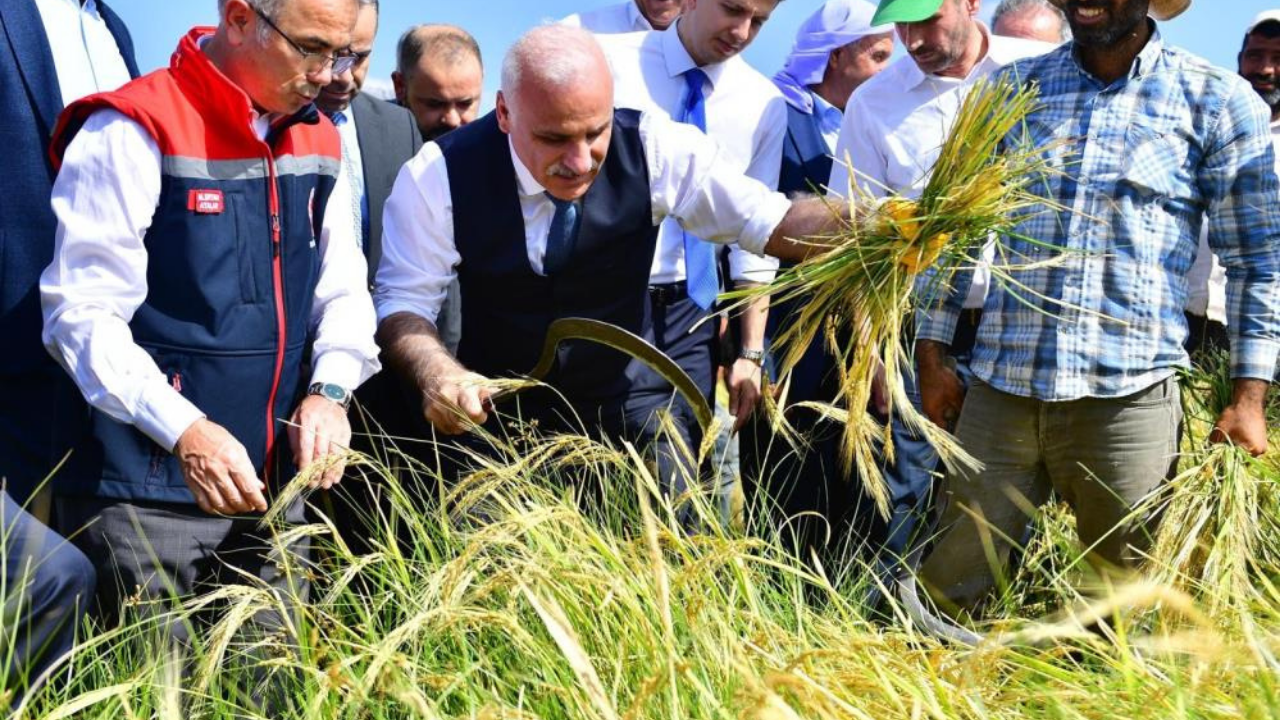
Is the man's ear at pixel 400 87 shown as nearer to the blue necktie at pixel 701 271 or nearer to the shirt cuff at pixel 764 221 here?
the blue necktie at pixel 701 271

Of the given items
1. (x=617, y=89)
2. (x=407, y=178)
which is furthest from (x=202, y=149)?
(x=617, y=89)

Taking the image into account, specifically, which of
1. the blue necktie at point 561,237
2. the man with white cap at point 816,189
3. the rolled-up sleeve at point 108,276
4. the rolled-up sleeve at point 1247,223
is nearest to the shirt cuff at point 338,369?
the rolled-up sleeve at point 108,276

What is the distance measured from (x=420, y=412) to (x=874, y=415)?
150cm

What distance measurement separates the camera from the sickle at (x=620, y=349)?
134 inches

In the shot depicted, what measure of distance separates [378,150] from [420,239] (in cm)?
64

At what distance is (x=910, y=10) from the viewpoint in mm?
4492

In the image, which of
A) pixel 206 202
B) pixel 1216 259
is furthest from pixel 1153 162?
pixel 206 202

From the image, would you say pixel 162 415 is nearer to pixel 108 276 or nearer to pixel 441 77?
pixel 108 276

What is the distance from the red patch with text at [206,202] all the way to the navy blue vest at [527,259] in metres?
0.76

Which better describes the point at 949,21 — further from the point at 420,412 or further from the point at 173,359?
the point at 173,359

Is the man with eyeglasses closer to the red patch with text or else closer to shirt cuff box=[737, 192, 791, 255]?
the red patch with text

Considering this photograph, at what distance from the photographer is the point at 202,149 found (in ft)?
10.2

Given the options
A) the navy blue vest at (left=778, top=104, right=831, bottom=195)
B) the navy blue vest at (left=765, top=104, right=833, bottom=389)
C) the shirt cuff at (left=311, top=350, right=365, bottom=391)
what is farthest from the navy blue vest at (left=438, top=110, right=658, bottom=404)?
the navy blue vest at (left=778, top=104, right=831, bottom=195)

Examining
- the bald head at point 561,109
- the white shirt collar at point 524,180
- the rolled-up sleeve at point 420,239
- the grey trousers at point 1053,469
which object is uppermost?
the bald head at point 561,109
